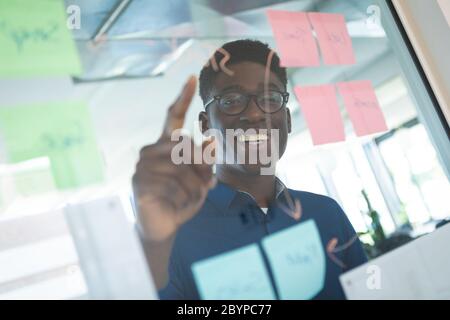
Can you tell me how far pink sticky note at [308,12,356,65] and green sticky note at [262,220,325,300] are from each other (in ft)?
1.19

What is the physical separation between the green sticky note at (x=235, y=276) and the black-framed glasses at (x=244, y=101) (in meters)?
0.23

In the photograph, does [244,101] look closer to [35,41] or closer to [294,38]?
[294,38]

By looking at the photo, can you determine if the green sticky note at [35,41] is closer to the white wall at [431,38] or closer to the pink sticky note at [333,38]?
the pink sticky note at [333,38]

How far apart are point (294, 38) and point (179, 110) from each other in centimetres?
32

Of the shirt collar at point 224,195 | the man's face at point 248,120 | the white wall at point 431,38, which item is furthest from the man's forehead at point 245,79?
the white wall at point 431,38

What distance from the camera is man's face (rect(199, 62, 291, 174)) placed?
0.69 m

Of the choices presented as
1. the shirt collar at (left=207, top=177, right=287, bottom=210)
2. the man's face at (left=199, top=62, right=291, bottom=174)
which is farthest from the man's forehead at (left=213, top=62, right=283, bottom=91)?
the shirt collar at (left=207, top=177, right=287, bottom=210)

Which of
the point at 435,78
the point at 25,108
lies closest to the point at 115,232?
the point at 25,108

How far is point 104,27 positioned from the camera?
2.08 ft

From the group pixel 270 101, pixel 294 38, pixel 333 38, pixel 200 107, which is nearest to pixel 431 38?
pixel 333 38

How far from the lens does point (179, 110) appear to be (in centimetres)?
63

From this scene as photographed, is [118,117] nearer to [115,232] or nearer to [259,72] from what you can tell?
[115,232]
